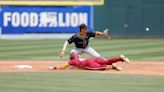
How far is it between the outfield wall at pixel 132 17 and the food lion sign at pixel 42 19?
1.00m

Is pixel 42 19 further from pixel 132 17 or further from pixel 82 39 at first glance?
pixel 82 39

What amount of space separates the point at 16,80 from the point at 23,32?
25640 mm

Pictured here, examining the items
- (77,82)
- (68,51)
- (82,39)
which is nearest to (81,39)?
(82,39)

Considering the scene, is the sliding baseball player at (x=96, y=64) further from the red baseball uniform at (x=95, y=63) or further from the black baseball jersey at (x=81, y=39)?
the black baseball jersey at (x=81, y=39)

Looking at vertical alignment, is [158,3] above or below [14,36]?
above

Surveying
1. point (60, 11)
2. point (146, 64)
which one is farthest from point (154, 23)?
point (146, 64)

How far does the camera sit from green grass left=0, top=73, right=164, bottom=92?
31.1 ft

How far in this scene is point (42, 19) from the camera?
36531 millimetres

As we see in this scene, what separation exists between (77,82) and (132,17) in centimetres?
2642

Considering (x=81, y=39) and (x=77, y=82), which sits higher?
(x=81, y=39)

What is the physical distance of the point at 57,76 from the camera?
11844mm

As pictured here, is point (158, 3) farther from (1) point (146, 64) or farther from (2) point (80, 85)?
(2) point (80, 85)

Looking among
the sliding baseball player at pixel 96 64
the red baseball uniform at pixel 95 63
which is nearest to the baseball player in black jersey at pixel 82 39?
the sliding baseball player at pixel 96 64

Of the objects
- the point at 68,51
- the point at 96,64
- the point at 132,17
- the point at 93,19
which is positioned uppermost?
the point at 132,17
